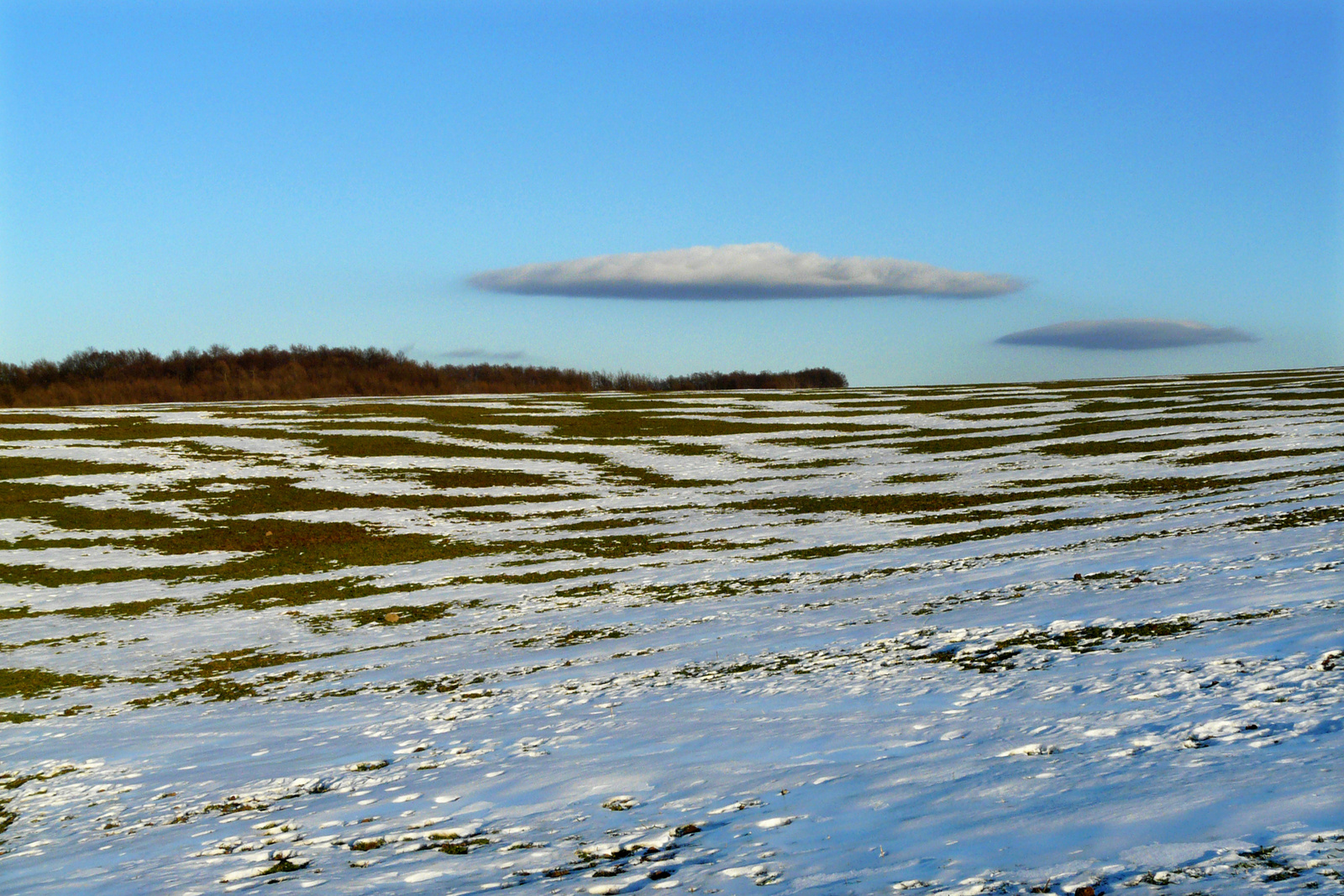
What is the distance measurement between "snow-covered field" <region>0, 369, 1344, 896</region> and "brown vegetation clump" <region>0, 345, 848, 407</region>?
71.4 meters

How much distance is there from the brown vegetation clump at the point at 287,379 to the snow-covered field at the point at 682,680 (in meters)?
71.4

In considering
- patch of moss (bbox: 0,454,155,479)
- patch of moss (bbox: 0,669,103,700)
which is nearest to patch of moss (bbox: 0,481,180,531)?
patch of moss (bbox: 0,454,155,479)

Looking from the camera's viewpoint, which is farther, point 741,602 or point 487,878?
point 741,602

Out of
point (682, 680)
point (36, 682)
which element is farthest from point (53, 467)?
point (682, 680)

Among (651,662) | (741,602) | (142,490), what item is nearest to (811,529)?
(741,602)

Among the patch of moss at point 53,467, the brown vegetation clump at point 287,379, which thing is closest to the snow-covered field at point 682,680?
the patch of moss at point 53,467

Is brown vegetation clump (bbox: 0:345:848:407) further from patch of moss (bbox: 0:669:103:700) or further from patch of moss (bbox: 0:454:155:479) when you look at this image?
patch of moss (bbox: 0:669:103:700)

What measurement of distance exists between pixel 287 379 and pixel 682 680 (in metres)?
112

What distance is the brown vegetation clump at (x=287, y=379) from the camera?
4166 inches

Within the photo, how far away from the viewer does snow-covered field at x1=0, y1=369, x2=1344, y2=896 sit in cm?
795

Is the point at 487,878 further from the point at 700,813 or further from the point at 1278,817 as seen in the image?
the point at 1278,817

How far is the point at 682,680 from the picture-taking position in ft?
46.6

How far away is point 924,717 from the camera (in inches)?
435

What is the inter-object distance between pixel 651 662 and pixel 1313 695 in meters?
8.67
